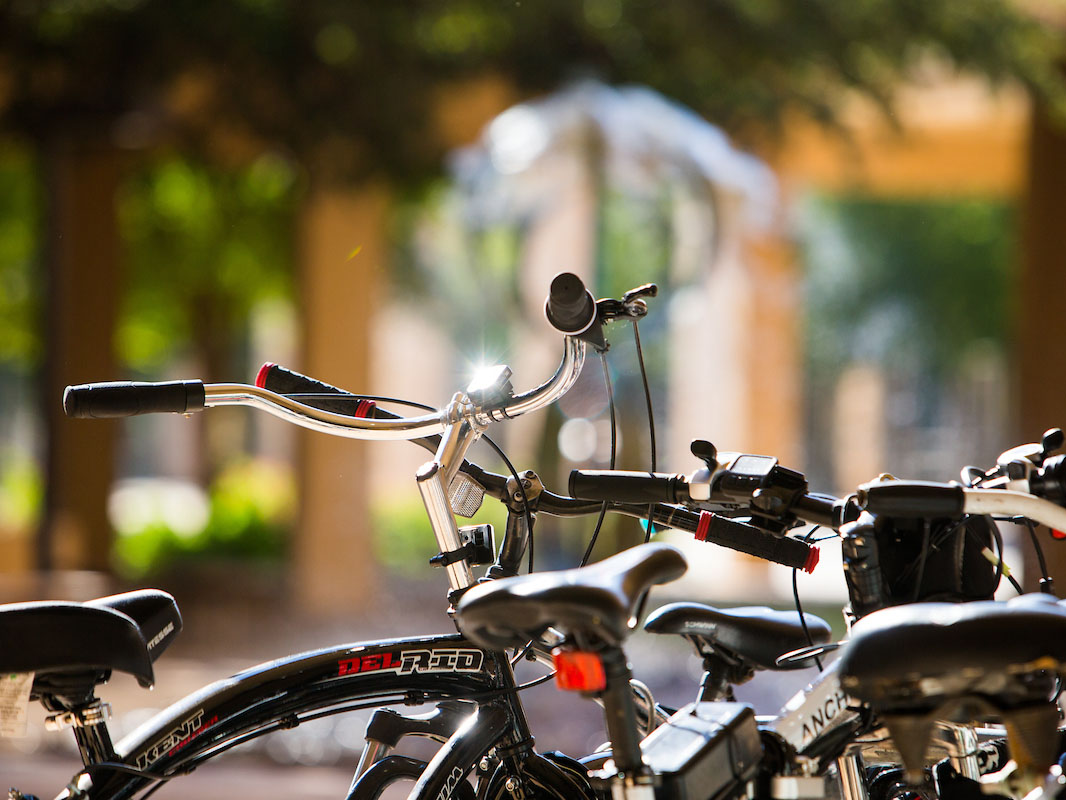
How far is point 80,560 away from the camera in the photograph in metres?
9.21

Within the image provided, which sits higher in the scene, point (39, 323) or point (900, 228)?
point (900, 228)

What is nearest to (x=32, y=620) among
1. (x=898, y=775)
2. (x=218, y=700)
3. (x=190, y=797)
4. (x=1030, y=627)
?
(x=218, y=700)

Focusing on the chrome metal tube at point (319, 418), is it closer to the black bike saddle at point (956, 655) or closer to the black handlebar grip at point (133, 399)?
the black handlebar grip at point (133, 399)

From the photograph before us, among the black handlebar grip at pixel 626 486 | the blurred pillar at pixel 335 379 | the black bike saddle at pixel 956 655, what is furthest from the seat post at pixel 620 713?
the blurred pillar at pixel 335 379

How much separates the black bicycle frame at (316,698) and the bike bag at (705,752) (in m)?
0.34

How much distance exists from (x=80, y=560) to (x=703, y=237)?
17.4 feet

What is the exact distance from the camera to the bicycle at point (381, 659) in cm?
185

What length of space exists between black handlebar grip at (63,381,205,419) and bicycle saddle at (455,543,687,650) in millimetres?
639

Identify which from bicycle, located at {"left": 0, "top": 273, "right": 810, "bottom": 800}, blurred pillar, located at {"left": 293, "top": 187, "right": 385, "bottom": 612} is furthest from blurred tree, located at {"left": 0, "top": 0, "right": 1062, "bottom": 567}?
bicycle, located at {"left": 0, "top": 273, "right": 810, "bottom": 800}

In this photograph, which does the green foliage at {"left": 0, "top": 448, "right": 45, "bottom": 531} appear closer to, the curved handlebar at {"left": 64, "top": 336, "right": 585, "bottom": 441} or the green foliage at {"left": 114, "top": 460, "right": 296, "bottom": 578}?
the green foliage at {"left": 114, "top": 460, "right": 296, "bottom": 578}

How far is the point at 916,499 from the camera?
66.1 inches

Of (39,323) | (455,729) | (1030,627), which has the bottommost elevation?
(455,729)

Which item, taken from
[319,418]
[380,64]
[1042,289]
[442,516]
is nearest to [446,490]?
[442,516]

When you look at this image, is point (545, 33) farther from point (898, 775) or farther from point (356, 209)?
point (898, 775)
